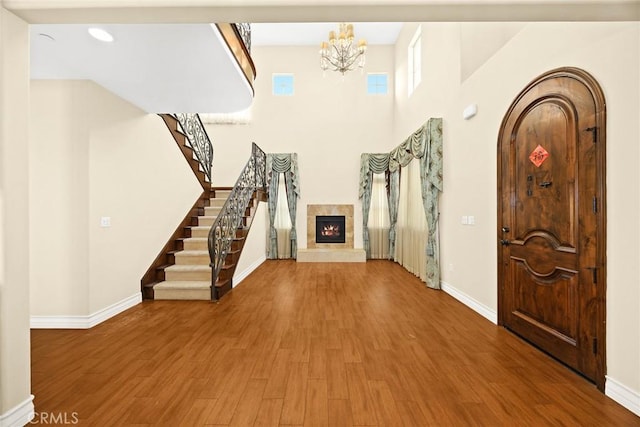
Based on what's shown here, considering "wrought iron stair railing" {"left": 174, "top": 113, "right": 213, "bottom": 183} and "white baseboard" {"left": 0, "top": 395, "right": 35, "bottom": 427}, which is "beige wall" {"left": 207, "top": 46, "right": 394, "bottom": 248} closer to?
"wrought iron stair railing" {"left": 174, "top": 113, "right": 213, "bottom": 183}

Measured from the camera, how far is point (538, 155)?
2697mm

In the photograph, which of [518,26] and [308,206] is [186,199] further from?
[518,26]

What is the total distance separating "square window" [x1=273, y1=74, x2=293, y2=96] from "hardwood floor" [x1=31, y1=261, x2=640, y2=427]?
6.60m

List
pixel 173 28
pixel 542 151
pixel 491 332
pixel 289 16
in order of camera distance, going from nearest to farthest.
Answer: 1. pixel 289 16
2. pixel 173 28
3. pixel 542 151
4. pixel 491 332

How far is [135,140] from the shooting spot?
4.02 meters

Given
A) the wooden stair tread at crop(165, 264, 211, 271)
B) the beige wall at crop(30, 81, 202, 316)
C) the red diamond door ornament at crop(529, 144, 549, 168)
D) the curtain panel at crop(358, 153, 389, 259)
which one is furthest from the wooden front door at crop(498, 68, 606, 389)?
the curtain panel at crop(358, 153, 389, 259)

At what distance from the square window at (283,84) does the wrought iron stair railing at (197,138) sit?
9.87ft

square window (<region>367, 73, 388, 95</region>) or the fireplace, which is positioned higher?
square window (<region>367, 73, 388, 95</region>)

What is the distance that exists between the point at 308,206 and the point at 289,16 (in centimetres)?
665

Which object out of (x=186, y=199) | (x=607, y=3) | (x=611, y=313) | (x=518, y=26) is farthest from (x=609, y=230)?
(x=186, y=199)

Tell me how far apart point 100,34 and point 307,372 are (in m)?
3.23

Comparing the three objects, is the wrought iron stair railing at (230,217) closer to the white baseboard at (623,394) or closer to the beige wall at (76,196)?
the beige wall at (76,196)

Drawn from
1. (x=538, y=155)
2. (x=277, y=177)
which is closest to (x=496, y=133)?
(x=538, y=155)

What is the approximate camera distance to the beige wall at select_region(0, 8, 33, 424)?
1.64m
